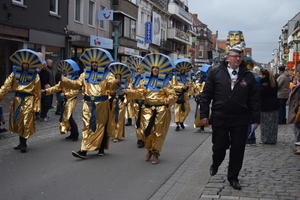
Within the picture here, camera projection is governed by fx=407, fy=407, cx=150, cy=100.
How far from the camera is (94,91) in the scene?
7.58 metres

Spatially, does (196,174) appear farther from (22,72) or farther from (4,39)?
(4,39)

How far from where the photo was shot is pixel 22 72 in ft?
27.2

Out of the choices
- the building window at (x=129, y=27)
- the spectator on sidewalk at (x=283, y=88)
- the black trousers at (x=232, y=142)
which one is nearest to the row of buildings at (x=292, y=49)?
the spectator on sidewalk at (x=283, y=88)

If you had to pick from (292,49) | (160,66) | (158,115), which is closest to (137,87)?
(160,66)

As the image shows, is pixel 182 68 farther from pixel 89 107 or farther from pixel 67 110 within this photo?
pixel 89 107

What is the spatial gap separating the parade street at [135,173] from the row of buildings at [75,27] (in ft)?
35.7

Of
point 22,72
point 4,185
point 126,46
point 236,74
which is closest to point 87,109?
point 22,72

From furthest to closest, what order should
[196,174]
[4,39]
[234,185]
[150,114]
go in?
1. [4,39]
2. [150,114]
3. [196,174]
4. [234,185]

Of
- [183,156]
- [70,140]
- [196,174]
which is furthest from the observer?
[70,140]

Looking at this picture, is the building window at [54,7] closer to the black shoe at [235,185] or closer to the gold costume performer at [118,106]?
the gold costume performer at [118,106]

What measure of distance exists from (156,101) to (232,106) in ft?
7.57

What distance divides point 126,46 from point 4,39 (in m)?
15.0

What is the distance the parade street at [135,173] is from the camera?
5367 millimetres

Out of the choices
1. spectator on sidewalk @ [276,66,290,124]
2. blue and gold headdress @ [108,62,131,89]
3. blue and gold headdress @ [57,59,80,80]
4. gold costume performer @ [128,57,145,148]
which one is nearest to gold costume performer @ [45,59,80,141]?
blue and gold headdress @ [57,59,80,80]
